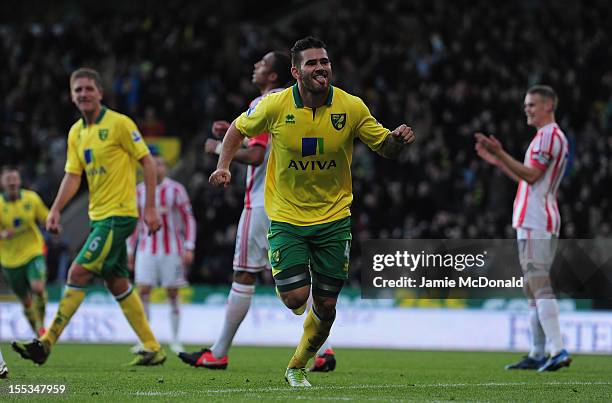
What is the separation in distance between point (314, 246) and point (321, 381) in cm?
126

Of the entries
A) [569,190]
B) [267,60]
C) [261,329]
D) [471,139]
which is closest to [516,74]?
[471,139]

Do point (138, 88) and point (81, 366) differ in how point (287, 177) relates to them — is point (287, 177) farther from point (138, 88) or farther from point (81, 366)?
point (138, 88)

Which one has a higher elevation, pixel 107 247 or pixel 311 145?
pixel 311 145

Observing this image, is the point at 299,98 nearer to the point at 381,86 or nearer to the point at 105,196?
the point at 105,196

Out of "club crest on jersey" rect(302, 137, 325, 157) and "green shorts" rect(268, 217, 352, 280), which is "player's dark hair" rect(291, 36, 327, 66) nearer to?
"club crest on jersey" rect(302, 137, 325, 157)

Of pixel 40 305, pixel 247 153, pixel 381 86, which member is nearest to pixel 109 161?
pixel 247 153

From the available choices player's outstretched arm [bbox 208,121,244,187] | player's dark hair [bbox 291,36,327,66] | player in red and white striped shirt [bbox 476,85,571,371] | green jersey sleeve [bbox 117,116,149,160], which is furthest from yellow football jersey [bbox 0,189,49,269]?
player's dark hair [bbox 291,36,327,66]

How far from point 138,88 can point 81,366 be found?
14.6 m

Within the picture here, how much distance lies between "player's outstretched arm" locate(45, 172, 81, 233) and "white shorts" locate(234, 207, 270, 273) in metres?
1.63

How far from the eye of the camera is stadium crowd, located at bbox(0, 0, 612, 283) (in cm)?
1859

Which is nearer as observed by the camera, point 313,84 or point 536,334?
point 313,84

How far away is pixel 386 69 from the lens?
872 inches

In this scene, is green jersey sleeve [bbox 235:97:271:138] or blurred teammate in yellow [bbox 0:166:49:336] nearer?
green jersey sleeve [bbox 235:97:271:138]

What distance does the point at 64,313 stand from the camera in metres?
9.53
